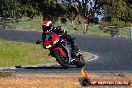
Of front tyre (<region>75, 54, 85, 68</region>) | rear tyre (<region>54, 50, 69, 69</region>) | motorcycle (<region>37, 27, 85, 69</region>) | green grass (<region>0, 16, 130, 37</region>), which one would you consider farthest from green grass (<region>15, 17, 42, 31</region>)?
rear tyre (<region>54, 50, 69, 69</region>)

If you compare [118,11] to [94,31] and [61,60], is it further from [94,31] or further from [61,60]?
[61,60]

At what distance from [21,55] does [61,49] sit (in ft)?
33.4

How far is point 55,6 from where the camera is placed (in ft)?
207

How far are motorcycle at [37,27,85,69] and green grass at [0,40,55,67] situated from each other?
20.9 feet

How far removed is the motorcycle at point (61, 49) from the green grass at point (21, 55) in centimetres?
638

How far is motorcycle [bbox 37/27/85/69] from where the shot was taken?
19.3m

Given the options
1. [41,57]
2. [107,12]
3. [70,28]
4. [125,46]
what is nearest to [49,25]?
[41,57]

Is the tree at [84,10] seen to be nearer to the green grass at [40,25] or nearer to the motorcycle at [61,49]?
the green grass at [40,25]

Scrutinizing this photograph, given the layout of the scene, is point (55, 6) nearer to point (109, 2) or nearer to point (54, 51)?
point (109, 2)

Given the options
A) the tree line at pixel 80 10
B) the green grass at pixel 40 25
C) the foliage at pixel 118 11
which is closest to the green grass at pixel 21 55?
the green grass at pixel 40 25

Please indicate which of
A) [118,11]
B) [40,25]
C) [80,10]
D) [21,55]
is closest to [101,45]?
[21,55]

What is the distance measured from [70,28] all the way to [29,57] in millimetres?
20021

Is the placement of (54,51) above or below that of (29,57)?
above

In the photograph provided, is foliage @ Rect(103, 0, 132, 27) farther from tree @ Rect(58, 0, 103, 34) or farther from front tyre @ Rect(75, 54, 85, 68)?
front tyre @ Rect(75, 54, 85, 68)
